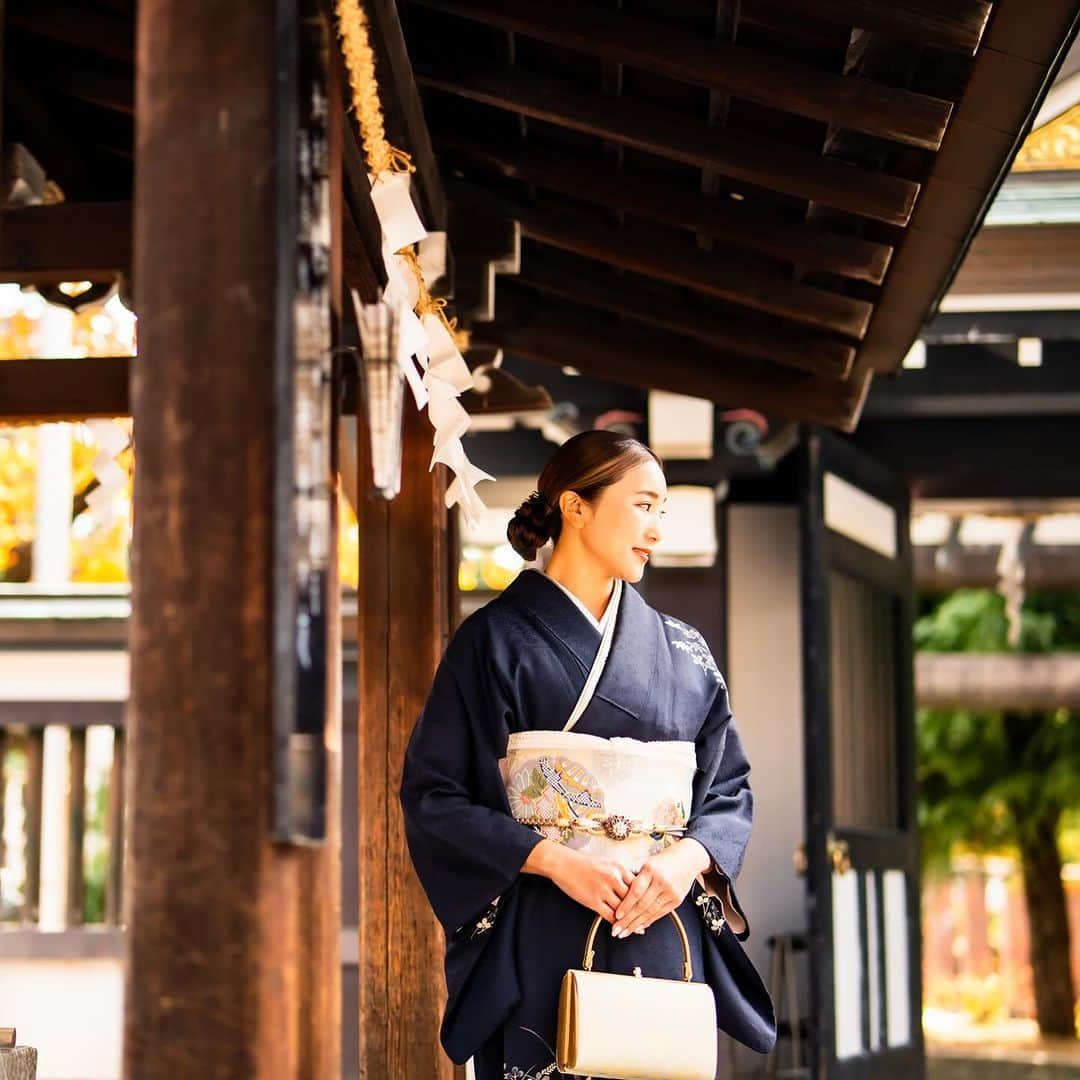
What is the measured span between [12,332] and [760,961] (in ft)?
17.2

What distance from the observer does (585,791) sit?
3094 millimetres

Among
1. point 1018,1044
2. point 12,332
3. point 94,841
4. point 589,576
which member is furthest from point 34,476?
point 1018,1044

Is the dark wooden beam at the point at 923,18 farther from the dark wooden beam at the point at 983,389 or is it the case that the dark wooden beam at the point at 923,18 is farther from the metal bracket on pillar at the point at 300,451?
the dark wooden beam at the point at 983,389

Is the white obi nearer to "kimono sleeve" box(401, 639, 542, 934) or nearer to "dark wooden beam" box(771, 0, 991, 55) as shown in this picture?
"kimono sleeve" box(401, 639, 542, 934)

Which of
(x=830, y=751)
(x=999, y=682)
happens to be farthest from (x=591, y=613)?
(x=999, y=682)

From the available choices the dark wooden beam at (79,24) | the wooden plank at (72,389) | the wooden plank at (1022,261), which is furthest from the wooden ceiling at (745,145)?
the wooden plank at (1022,261)

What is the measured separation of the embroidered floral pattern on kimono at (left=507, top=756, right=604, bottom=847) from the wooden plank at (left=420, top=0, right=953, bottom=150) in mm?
1490

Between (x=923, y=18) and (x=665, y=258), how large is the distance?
144 cm

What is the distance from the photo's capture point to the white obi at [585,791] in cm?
309

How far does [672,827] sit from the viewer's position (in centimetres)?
317

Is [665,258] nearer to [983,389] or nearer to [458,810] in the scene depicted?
[458,810]

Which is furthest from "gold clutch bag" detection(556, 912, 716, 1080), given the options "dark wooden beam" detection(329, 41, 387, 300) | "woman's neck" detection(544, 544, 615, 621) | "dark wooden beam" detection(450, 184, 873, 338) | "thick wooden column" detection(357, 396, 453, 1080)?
"dark wooden beam" detection(450, 184, 873, 338)

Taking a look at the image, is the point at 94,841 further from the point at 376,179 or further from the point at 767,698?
the point at 376,179

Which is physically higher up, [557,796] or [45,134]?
[45,134]
